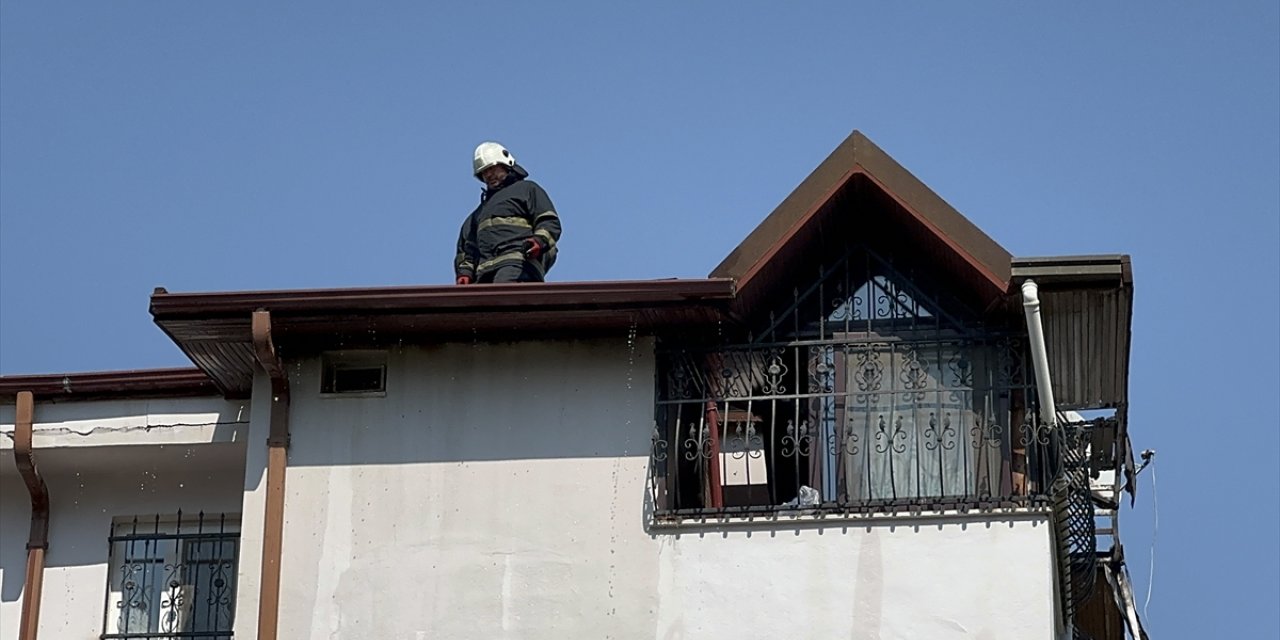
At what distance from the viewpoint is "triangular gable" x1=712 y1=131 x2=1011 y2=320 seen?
16.3 meters

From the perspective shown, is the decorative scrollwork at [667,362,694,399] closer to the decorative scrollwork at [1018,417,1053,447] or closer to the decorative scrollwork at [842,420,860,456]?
the decorative scrollwork at [842,420,860,456]

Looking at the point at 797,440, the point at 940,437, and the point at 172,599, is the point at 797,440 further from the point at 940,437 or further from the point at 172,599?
the point at 172,599

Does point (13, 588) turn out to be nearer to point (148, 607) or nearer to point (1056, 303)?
point (148, 607)

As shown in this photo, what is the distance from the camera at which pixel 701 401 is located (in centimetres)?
1664

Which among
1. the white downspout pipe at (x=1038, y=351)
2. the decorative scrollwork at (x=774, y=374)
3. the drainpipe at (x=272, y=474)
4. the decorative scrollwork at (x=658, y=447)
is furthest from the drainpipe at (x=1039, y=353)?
the drainpipe at (x=272, y=474)

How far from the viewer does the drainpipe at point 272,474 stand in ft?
53.7

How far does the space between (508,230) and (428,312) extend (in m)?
1.32

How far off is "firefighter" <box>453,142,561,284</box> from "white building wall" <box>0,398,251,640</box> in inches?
82.5

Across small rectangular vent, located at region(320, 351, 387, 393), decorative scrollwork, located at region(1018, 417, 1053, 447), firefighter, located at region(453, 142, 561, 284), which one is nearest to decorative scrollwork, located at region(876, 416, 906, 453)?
decorative scrollwork, located at region(1018, 417, 1053, 447)

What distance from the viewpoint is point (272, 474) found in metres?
16.8

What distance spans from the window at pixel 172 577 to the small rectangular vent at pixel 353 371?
68.0 inches

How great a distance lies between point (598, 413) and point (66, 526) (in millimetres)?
4441

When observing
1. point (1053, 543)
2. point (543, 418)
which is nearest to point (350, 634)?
point (543, 418)

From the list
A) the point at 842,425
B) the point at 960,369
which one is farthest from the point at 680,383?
the point at 960,369
